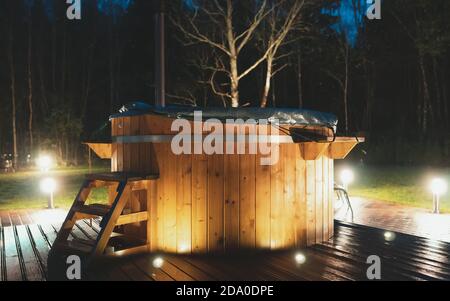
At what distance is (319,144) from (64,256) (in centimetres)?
302

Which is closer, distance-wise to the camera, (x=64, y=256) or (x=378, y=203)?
(x=64, y=256)

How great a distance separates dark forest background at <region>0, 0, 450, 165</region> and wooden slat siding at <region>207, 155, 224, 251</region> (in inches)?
569

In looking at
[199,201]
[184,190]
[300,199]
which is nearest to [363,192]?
[300,199]

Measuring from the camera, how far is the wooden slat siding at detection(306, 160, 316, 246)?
15.1 ft

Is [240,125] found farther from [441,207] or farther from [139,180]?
[441,207]

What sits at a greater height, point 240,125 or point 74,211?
point 240,125

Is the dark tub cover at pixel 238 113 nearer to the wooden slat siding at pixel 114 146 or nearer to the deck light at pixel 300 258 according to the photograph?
the wooden slat siding at pixel 114 146

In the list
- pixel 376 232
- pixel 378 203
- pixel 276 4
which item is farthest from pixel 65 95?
pixel 376 232

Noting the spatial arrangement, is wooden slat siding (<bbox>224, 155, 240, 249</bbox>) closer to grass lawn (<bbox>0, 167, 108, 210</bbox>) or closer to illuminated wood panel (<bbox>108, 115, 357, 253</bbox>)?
illuminated wood panel (<bbox>108, 115, 357, 253</bbox>)

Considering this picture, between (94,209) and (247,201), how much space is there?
5.41 ft

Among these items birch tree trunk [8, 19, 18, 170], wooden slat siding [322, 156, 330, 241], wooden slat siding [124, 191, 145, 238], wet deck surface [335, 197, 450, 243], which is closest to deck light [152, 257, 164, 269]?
wooden slat siding [124, 191, 145, 238]

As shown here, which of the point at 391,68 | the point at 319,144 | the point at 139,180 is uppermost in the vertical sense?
the point at 391,68
